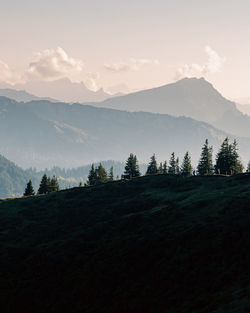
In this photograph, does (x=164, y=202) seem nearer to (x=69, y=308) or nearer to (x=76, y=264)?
(x=76, y=264)

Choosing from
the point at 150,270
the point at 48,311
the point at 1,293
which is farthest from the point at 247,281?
the point at 1,293

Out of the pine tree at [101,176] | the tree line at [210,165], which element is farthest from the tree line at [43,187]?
the pine tree at [101,176]

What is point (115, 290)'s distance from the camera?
1454 inches

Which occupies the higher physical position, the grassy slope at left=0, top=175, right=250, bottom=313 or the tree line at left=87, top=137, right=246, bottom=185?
the tree line at left=87, top=137, right=246, bottom=185

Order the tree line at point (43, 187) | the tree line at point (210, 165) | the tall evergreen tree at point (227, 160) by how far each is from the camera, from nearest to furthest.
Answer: the tall evergreen tree at point (227, 160), the tree line at point (210, 165), the tree line at point (43, 187)

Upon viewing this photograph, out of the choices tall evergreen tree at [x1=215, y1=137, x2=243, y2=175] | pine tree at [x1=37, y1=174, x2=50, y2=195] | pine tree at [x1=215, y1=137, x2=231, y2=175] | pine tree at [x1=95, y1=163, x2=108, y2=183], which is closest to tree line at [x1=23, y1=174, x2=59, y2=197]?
pine tree at [x1=37, y1=174, x2=50, y2=195]

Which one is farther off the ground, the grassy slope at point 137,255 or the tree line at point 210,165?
the tree line at point 210,165

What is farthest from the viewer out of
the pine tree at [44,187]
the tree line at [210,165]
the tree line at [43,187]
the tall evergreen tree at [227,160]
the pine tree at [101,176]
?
the pine tree at [101,176]

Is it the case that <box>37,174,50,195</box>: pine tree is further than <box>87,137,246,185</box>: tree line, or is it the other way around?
<box>37,174,50,195</box>: pine tree

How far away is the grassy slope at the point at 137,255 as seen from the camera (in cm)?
3244

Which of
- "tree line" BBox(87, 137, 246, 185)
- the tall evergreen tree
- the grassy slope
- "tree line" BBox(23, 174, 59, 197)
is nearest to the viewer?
the grassy slope

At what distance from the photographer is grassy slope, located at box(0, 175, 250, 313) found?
32.4m

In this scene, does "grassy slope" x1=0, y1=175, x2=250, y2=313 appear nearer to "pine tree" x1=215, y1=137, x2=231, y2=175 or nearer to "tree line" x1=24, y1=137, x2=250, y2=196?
"pine tree" x1=215, y1=137, x2=231, y2=175

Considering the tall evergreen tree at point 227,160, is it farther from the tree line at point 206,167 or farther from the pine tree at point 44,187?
the pine tree at point 44,187
